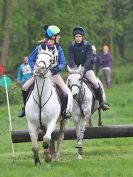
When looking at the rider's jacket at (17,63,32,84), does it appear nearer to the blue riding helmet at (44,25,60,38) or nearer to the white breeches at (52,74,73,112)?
the white breeches at (52,74,73,112)

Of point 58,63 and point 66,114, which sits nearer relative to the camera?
point 58,63

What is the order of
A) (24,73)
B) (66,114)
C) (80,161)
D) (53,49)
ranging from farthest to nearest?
1. (24,73)
2. (66,114)
3. (80,161)
4. (53,49)

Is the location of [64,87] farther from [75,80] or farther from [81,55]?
[81,55]

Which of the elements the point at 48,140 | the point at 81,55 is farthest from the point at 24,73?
the point at 48,140

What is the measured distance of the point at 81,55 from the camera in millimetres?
16797

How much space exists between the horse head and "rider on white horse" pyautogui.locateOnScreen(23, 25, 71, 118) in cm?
36

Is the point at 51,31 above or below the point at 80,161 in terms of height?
above

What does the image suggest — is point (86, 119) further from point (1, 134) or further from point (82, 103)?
point (1, 134)

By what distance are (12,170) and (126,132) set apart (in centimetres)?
448

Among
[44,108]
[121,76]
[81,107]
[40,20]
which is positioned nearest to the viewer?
[44,108]

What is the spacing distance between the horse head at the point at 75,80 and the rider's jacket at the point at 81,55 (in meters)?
0.48

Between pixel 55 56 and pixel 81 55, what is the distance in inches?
82.1

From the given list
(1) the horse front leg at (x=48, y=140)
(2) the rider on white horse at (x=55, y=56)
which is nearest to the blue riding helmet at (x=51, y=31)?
(2) the rider on white horse at (x=55, y=56)

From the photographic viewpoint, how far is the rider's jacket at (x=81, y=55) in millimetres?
16609
